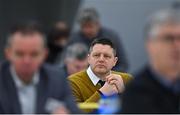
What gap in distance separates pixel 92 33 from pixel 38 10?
1161 millimetres

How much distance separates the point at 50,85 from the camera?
5.13 m

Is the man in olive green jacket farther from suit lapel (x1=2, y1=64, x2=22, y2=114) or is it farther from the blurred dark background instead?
the blurred dark background

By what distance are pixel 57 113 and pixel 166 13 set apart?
3.13ft

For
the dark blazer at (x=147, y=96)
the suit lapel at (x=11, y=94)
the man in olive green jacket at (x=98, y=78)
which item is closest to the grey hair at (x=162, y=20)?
the dark blazer at (x=147, y=96)

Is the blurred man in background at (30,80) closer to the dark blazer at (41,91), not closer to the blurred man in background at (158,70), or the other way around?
the dark blazer at (41,91)

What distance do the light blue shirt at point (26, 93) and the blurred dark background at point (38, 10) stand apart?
18.3 ft

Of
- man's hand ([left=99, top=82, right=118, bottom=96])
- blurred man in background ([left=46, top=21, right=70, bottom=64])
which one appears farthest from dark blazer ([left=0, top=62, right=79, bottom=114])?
blurred man in background ([left=46, top=21, right=70, bottom=64])

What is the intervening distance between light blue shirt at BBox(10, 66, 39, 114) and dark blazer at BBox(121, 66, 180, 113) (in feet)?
2.28

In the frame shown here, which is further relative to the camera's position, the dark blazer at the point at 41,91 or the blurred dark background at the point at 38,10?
the blurred dark background at the point at 38,10

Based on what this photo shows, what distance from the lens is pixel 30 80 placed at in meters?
5.05

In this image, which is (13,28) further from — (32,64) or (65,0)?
(65,0)

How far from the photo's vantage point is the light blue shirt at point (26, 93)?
5.09 meters

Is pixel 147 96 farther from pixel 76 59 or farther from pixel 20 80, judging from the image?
pixel 76 59

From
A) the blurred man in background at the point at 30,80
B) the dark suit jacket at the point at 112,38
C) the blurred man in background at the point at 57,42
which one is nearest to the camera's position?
the blurred man in background at the point at 30,80
